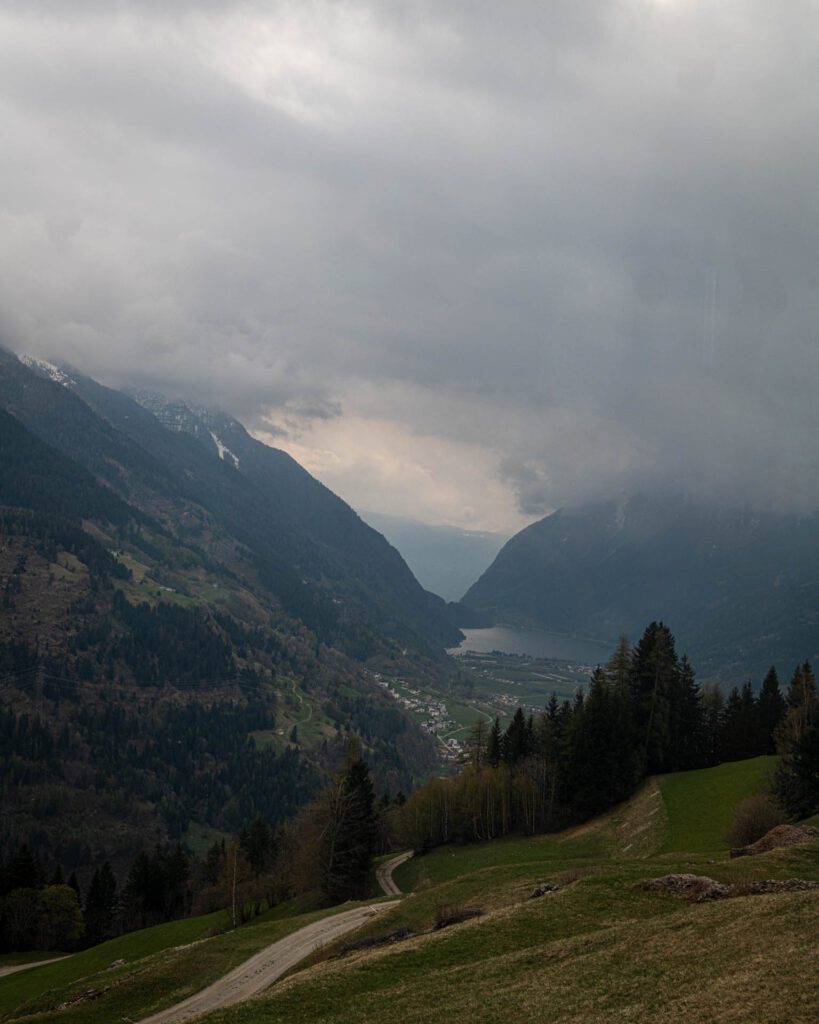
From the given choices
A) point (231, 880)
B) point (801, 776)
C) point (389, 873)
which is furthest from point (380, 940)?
point (231, 880)

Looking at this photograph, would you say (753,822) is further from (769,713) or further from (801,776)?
(769,713)

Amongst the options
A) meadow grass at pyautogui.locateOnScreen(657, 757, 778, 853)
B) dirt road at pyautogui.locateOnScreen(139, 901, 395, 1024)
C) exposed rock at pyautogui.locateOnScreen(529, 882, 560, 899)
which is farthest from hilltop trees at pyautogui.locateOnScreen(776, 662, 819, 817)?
dirt road at pyautogui.locateOnScreen(139, 901, 395, 1024)

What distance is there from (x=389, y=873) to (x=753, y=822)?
41.9 m

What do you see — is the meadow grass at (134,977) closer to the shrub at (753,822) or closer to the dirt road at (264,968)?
the dirt road at (264,968)

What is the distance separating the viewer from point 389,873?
229 feet

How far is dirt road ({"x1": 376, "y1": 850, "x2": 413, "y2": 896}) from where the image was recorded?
62.5 meters

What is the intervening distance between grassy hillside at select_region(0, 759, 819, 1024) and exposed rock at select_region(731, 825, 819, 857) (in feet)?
9.47

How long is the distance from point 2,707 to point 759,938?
231 metres

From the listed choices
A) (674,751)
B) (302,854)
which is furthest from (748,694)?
(302,854)

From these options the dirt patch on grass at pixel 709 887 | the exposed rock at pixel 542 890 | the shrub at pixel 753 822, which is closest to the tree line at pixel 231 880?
the exposed rock at pixel 542 890

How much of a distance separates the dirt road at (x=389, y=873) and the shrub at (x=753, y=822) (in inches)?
1192

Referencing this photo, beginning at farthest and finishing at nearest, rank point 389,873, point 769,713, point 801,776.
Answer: point 769,713
point 389,873
point 801,776

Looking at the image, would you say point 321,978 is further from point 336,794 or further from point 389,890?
point 389,890

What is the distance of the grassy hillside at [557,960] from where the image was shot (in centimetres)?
1795
